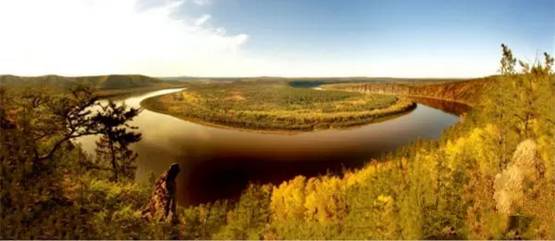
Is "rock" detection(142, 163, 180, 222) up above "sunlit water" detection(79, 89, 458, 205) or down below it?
above

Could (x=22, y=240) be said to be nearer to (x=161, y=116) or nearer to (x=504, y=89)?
(x=504, y=89)

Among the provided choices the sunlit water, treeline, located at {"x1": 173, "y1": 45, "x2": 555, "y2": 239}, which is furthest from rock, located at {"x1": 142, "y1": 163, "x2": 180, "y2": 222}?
the sunlit water

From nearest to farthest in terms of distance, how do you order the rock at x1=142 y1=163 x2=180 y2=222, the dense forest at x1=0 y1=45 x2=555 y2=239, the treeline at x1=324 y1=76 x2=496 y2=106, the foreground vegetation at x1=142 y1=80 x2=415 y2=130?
the dense forest at x1=0 y1=45 x2=555 y2=239
the rock at x1=142 y1=163 x2=180 y2=222
the foreground vegetation at x1=142 y1=80 x2=415 y2=130
the treeline at x1=324 y1=76 x2=496 y2=106

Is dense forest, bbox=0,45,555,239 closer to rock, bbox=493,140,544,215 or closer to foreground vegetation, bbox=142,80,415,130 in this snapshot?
rock, bbox=493,140,544,215

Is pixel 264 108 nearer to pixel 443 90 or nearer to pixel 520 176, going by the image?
pixel 520 176

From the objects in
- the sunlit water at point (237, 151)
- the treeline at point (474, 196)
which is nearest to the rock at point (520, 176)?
the treeline at point (474, 196)

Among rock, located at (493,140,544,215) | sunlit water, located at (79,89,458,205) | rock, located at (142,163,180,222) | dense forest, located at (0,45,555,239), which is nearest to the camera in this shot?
dense forest, located at (0,45,555,239)

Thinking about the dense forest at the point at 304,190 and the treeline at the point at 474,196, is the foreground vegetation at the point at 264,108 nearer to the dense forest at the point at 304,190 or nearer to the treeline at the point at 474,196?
the dense forest at the point at 304,190

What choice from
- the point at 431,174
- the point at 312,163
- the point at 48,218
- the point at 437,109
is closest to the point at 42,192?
the point at 48,218
